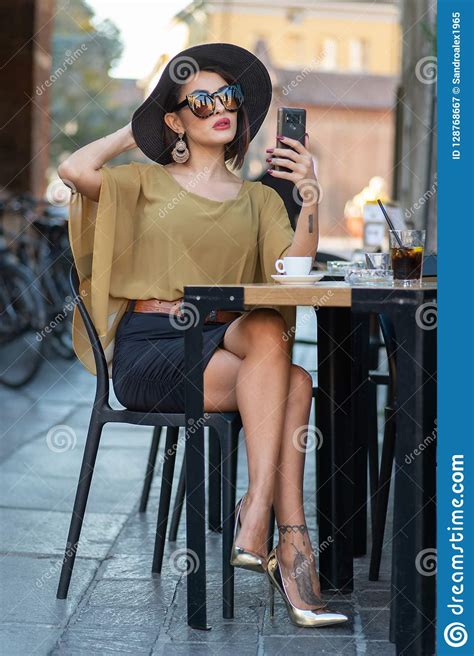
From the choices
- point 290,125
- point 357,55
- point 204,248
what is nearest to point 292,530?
point 204,248

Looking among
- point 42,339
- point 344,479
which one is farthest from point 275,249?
point 42,339

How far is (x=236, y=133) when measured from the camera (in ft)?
11.3

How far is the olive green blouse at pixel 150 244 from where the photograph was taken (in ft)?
10.3

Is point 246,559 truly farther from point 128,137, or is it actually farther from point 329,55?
point 329,55

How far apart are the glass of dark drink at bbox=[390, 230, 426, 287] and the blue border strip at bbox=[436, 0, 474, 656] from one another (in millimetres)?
395

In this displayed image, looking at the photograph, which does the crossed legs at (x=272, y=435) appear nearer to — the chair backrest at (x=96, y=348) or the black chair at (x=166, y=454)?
the black chair at (x=166, y=454)

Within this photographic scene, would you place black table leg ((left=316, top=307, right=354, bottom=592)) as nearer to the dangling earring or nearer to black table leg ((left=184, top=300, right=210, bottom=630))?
black table leg ((left=184, top=300, right=210, bottom=630))

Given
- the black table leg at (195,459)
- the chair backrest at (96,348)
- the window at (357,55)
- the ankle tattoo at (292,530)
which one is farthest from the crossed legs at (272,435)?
the window at (357,55)

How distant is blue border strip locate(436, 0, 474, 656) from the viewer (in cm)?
231

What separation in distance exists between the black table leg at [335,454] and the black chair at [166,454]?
26 cm

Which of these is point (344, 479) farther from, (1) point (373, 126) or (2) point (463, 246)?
(1) point (373, 126)

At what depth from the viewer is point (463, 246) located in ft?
7.73

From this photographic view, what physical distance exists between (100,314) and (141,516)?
1.12 metres

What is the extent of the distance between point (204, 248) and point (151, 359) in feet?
1.21
